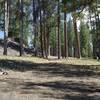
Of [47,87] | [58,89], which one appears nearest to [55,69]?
[47,87]

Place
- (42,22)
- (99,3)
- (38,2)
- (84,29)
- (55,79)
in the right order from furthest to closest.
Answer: (84,29) < (42,22) < (38,2) < (99,3) < (55,79)

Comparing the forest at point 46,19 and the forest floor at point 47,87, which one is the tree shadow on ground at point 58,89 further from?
the forest at point 46,19

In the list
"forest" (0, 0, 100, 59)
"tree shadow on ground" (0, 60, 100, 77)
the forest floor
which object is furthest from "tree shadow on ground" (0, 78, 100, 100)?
"forest" (0, 0, 100, 59)

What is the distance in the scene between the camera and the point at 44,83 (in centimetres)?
1598

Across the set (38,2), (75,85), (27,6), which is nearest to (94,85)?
(75,85)

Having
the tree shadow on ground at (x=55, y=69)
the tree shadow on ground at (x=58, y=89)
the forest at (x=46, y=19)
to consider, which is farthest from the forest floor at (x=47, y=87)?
the forest at (x=46, y=19)

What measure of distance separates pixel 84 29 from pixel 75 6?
71.9 m

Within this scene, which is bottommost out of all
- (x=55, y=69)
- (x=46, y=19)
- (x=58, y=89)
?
(x=58, y=89)

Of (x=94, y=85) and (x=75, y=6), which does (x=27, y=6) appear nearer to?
(x=75, y=6)

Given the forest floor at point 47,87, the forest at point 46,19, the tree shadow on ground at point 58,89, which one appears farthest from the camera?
the forest at point 46,19

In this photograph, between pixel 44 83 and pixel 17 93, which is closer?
pixel 17 93

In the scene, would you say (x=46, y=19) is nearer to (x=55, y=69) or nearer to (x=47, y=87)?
(x=55, y=69)

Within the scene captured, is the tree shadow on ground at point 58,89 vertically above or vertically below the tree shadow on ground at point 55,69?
below

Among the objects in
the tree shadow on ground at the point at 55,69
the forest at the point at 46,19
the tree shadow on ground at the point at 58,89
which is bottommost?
the tree shadow on ground at the point at 58,89
